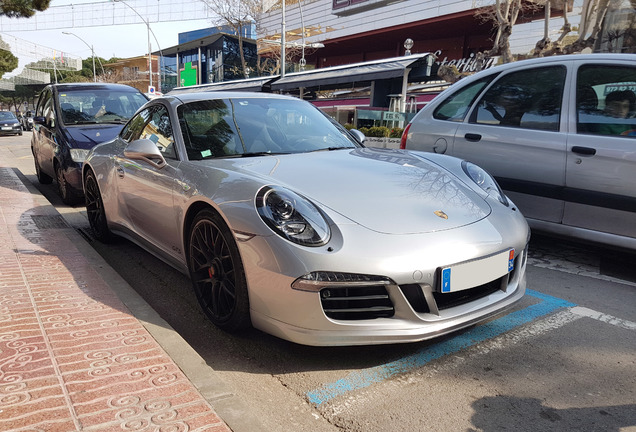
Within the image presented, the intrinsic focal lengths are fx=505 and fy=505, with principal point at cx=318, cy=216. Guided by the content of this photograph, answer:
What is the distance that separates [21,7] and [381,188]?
15193 millimetres

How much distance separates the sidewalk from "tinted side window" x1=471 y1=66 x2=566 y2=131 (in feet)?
10.6

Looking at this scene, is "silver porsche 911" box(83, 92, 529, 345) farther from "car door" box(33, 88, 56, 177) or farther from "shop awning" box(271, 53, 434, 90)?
"shop awning" box(271, 53, 434, 90)

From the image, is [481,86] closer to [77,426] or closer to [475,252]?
[475,252]

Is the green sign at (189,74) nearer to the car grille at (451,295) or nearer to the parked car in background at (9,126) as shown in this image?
the parked car in background at (9,126)

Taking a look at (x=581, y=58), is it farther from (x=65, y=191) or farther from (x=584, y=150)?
(x=65, y=191)

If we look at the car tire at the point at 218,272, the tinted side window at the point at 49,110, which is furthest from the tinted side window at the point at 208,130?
the tinted side window at the point at 49,110

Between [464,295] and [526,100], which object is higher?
[526,100]

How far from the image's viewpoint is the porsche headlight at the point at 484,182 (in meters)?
3.07

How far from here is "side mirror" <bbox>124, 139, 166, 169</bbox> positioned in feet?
10.8

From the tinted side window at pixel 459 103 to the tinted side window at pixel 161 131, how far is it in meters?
2.56

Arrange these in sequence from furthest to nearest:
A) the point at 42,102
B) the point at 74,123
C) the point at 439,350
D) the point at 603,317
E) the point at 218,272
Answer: the point at 42,102 → the point at 74,123 → the point at 603,317 → the point at 218,272 → the point at 439,350

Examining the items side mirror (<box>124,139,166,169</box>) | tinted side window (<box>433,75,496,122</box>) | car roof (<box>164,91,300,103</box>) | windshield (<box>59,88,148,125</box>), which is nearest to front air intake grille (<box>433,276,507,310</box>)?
side mirror (<box>124,139,166,169</box>)

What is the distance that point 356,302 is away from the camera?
2.27 m

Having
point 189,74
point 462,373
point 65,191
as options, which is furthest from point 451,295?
point 189,74
